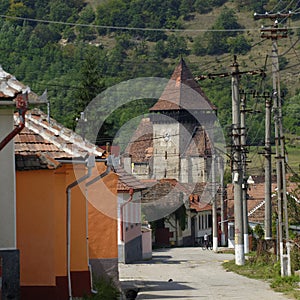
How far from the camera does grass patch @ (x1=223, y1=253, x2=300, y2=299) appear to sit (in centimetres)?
2597

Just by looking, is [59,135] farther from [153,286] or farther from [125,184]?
[125,184]

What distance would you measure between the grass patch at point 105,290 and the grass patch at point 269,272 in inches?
167

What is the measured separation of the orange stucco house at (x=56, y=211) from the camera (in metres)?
18.0

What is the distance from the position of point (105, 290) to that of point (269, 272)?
10.7 metres

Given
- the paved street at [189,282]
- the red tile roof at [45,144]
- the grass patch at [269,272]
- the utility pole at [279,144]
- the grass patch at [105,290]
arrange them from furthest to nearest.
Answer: the utility pole at [279,144] < the grass patch at [269,272] < the paved street at [189,282] < the grass patch at [105,290] < the red tile roof at [45,144]

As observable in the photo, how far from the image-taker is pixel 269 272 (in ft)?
104

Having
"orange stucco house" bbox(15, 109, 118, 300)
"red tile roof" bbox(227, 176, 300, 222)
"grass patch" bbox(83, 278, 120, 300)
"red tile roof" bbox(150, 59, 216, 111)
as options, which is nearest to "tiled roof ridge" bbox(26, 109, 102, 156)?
"orange stucco house" bbox(15, 109, 118, 300)

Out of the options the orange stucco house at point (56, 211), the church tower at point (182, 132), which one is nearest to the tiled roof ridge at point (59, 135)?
the orange stucco house at point (56, 211)

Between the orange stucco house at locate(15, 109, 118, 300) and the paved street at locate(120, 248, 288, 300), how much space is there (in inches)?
112

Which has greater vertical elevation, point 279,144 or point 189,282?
point 279,144

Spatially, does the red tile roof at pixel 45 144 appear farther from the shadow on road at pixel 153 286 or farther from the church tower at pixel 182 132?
the church tower at pixel 182 132

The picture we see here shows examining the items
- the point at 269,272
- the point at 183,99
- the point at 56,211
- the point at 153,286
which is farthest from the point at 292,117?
the point at 56,211

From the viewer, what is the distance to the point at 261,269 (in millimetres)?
34250

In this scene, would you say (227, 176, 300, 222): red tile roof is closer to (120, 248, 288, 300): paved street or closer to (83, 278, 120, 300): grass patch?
(120, 248, 288, 300): paved street
